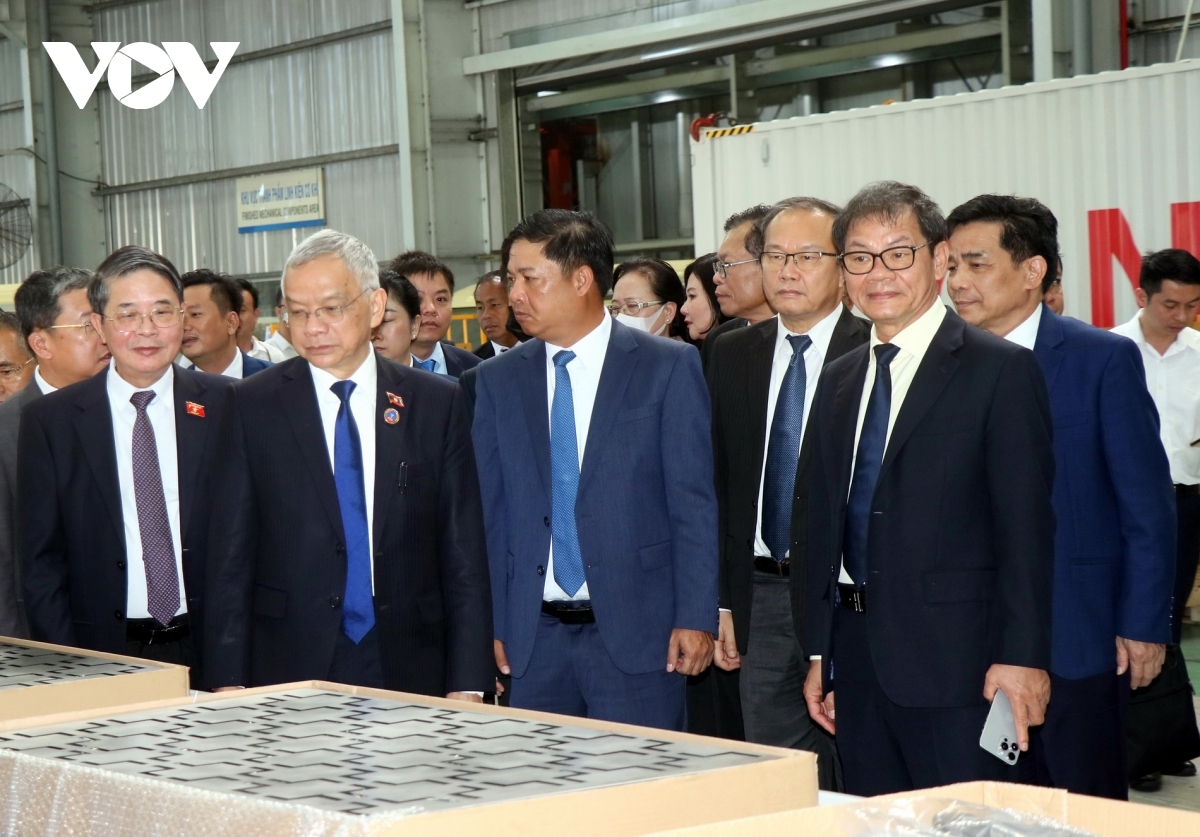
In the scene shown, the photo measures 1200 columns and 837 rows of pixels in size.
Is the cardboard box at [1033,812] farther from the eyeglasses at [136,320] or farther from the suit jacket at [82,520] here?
the eyeglasses at [136,320]

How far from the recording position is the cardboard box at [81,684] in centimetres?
179

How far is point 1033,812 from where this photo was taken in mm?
1203

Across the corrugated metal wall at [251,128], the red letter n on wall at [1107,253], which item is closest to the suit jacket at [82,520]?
the red letter n on wall at [1107,253]

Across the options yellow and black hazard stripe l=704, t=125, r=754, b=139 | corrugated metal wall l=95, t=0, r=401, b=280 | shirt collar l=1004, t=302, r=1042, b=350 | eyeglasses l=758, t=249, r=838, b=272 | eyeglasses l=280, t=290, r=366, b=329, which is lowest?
shirt collar l=1004, t=302, r=1042, b=350

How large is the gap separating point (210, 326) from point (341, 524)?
2.86 meters

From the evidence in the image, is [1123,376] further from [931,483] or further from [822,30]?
[822,30]

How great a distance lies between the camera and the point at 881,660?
8.21 ft

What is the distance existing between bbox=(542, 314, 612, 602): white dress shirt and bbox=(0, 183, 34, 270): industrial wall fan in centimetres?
1206

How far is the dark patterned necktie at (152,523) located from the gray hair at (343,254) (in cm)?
47

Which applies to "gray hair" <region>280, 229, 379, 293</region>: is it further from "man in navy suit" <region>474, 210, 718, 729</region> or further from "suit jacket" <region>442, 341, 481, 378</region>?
"suit jacket" <region>442, 341, 481, 378</region>

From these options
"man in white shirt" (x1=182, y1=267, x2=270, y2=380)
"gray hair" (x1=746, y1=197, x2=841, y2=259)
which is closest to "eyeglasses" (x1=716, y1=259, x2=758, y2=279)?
"gray hair" (x1=746, y1=197, x2=841, y2=259)

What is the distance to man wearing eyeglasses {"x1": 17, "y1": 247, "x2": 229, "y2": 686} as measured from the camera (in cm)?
283

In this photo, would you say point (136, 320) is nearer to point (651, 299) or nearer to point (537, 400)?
point (537, 400)

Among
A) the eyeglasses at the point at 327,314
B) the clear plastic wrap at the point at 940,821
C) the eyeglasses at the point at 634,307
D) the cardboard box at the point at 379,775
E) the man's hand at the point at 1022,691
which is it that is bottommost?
the man's hand at the point at 1022,691
